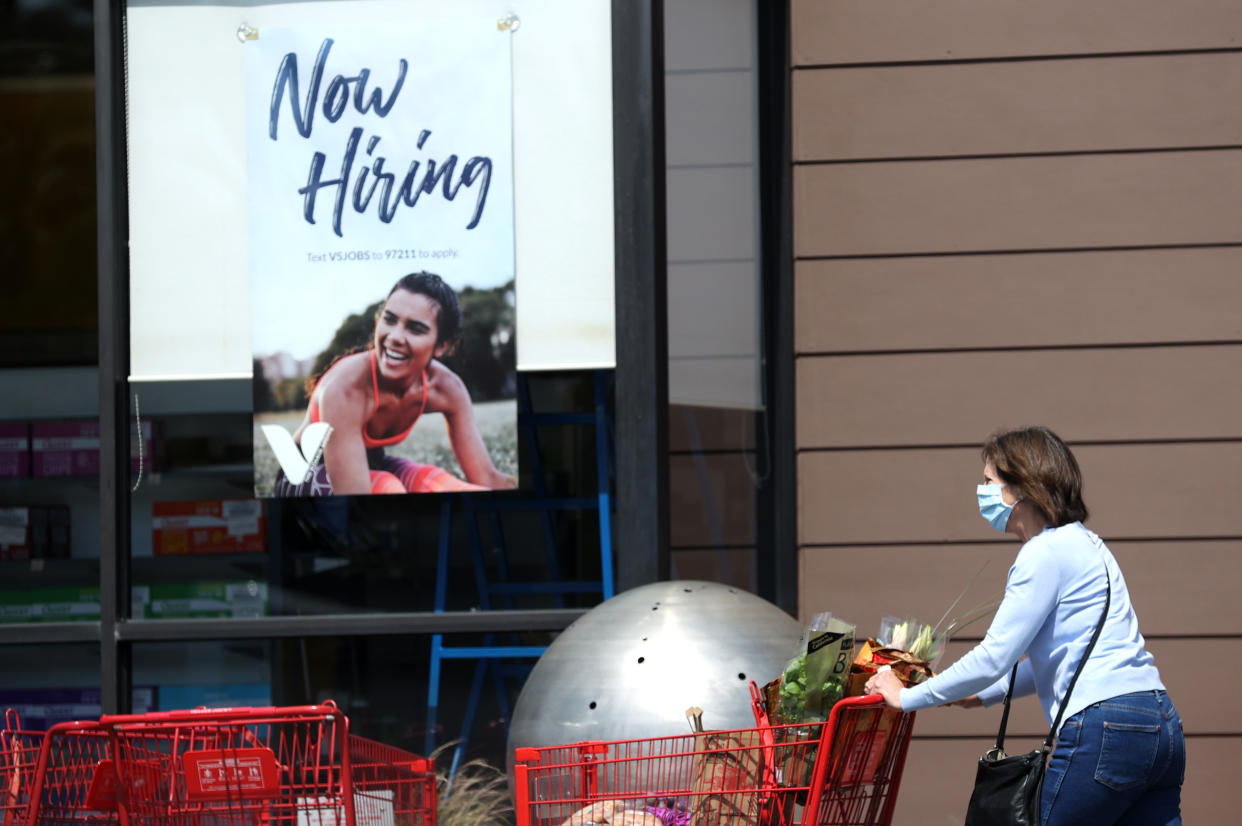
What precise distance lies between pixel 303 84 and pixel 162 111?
62cm

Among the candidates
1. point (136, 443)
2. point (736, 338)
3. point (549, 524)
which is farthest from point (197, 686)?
point (736, 338)

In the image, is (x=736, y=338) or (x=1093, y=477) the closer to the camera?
(x=1093, y=477)

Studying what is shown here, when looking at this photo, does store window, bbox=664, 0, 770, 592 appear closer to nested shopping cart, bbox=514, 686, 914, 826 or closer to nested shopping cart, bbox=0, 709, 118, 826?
nested shopping cart, bbox=514, 686, 914, 826

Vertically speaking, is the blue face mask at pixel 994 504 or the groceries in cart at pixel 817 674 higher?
the blue face mask at pixel 994 504

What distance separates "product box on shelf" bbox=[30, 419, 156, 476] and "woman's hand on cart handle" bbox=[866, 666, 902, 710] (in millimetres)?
4489

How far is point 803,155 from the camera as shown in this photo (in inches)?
234

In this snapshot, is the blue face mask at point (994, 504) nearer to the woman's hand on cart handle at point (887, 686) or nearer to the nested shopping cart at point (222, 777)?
the woman's hand on cart handle at point (887, 686)

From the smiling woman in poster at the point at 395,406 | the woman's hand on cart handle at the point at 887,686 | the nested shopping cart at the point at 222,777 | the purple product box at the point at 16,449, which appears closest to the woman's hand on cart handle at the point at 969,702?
the woman's hand on cart handle at the point at 887,686

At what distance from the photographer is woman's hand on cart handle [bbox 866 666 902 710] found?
3.15 meters

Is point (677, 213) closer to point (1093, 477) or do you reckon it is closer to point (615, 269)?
point (615, 269)

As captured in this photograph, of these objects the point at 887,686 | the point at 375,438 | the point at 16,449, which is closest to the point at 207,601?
the point at 375,438

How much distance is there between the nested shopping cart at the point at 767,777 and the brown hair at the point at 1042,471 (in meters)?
0.64

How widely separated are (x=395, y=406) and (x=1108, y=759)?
10.9 ft

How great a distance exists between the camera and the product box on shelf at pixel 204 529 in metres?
5.86
